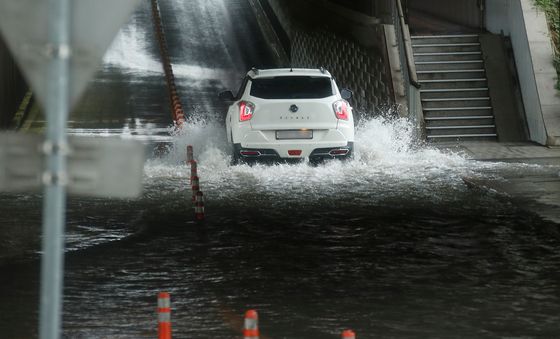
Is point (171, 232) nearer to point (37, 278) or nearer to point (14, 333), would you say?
point (37, 278)

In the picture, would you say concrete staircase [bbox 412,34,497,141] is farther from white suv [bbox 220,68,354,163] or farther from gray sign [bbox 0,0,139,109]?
gray sign [bbox 0,0,139,109]

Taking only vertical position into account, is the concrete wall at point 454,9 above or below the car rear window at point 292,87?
above

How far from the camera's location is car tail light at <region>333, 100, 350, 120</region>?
64.9ft

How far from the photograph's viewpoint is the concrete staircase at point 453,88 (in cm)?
2519

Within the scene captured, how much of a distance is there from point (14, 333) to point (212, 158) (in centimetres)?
1211

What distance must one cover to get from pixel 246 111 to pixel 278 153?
0.85 meters

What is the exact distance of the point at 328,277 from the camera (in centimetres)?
1131

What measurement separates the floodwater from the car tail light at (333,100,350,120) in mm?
825

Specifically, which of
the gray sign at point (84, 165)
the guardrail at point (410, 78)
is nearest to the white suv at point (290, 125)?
the guardrail at point (410, 78)

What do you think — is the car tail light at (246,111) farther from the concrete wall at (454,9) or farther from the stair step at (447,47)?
the concrete wall at (454,9)

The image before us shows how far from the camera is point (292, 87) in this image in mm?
20016

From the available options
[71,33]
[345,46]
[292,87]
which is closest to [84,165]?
[71,33]

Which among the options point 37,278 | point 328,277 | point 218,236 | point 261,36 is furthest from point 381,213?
point 261,36

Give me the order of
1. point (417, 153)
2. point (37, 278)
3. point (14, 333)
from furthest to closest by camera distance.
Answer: point (417, 153) < point (37, 278) < point (14, 333)
